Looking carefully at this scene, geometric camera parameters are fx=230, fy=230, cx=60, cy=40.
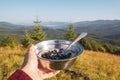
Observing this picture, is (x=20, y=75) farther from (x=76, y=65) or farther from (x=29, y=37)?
(x=29, y=37)

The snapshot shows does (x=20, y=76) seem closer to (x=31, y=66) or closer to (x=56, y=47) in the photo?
A: (x=31, y=66)

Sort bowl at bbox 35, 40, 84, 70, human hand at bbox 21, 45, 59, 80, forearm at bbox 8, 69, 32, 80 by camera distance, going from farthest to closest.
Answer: bowl at bbox 35, 40, 84, 70 → human hand at bbox 21, 45, 59, 80 → forearm at bbox 8, 69, 32, 80

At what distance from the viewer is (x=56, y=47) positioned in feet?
6.86

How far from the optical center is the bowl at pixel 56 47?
1.69 metres

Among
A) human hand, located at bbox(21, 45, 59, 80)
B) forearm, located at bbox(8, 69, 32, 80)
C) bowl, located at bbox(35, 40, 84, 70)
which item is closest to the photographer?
forearm, located at bbox(8, 69, 32, 80)

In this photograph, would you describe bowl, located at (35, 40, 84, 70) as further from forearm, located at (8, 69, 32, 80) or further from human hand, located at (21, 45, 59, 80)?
forearm, located at (8, 69, 32, 80)

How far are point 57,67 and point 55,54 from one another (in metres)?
0.14

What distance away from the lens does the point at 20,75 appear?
45.2 inches

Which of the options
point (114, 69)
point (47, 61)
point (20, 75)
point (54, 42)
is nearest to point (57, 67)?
point (47, 61)

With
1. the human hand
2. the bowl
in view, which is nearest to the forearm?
the human hand

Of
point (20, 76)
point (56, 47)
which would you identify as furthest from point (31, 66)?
point (56, 47)

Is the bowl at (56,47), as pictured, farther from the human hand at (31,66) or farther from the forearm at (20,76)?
the forearm at (20,76)

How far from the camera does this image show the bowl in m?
1.69

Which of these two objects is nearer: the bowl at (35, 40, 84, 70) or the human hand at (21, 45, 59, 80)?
the human hand at (21, 45, 59, 80)
